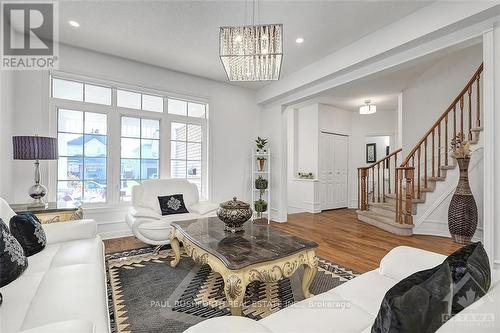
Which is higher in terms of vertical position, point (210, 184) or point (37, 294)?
point (210, 184)

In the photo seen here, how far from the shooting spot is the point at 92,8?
2666mm

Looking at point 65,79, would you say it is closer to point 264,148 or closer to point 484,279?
point 264,148

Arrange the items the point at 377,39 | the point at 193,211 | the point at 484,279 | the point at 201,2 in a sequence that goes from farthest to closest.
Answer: the point at 193,211
the point at 377,39
the point at 201,2
the point at 484,279

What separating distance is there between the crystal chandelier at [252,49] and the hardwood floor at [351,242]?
7.69 ft

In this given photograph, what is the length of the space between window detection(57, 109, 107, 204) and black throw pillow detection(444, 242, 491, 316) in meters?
4.29

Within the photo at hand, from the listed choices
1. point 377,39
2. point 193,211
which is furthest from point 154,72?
point 377,39

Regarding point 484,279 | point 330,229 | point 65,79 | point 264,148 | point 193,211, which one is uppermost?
point 65,79

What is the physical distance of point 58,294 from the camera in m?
1.25

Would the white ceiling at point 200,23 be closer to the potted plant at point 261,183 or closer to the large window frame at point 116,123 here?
the large window frame at point 116,123

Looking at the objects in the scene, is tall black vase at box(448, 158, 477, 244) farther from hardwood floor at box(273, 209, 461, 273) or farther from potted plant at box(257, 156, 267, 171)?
potted plant at box(257, 156, 267, 171)

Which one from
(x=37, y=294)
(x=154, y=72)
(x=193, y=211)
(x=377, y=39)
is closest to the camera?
(x=37, y=294)

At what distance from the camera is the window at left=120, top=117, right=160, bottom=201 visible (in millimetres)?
4020

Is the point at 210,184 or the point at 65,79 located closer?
the point at 65,79

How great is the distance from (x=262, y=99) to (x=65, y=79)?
11.4 feet
